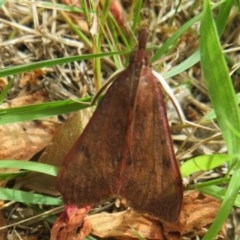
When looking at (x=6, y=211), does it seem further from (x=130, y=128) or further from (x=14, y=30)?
(x=14, y=30)

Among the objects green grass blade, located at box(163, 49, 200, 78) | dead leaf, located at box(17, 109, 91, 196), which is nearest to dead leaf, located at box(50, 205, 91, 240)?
dead leaf, located at box(17, 109, 91, 196)

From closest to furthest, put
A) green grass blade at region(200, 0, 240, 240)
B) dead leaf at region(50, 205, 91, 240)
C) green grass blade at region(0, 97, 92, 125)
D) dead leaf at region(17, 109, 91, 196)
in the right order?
green grass blade at region(200, 0, 240, 240)
dead leaf at region(50, 205, 91, 240)
green grass blade at region(0, 97, 92, 125)
dead leaf at region(17, 109, 91, 196)

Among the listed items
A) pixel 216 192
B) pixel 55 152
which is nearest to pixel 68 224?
pixel 55 152

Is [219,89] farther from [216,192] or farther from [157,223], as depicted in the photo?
[157,223]

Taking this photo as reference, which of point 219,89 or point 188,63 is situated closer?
point 219,89

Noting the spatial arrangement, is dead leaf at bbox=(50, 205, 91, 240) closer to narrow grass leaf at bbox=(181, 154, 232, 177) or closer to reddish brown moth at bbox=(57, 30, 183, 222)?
reddish brown moth at bbox=(57, 30, 183, 222)

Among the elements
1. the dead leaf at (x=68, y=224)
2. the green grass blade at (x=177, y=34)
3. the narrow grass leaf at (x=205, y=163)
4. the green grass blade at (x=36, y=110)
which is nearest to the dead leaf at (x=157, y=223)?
the dead leaf at (x=68, y=224)

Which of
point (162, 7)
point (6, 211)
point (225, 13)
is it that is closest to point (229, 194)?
point (225, 13)
